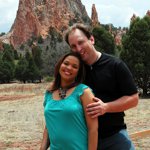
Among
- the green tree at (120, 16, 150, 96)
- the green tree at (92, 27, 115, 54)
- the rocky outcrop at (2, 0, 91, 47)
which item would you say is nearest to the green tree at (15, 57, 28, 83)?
the green tree at (92, 27, 115, 54)

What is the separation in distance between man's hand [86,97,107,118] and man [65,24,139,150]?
0.11 metres

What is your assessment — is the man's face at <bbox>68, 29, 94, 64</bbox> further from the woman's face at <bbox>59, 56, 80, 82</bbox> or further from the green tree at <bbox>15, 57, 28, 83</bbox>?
the green tree at <bbox>15, 57, 28, 83</bbox>

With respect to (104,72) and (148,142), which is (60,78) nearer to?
(104,72)

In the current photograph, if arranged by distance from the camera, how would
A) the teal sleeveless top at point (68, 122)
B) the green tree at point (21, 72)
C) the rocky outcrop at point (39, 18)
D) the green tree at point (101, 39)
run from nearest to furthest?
the teal sleeveless top at point (68, 122) → the green tree at point (101, 39) → the green tree at point (21, 72) → the rocky outcrop at point (39, 18)

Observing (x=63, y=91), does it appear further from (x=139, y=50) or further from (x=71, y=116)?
(x=139, y=50)

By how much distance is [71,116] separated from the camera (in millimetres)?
2895

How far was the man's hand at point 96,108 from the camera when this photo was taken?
9.56 ft

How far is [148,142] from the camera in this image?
8.14 metres

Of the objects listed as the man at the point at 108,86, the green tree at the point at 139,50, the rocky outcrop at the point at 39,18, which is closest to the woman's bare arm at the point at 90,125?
the man at the point at 108,86

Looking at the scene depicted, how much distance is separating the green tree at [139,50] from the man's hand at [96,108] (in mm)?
21248

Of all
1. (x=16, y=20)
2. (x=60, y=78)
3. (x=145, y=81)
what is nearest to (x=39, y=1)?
(x=16, y=20)

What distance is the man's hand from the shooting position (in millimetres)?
2914

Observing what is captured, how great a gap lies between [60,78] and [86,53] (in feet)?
0.93

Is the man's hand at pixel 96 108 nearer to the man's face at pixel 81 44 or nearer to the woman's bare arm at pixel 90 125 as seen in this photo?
the woman's bare arm at pixel 90 125
